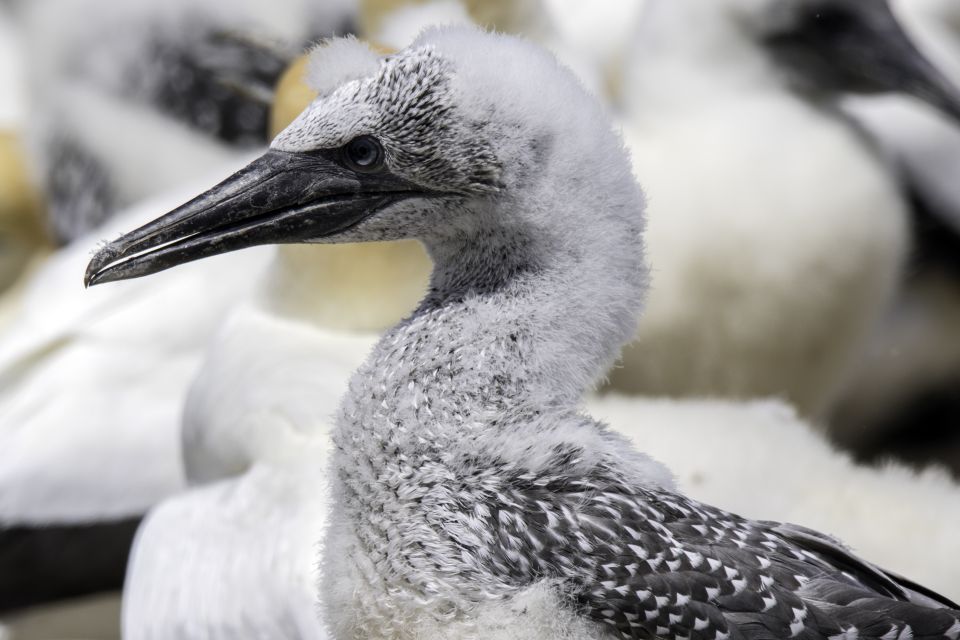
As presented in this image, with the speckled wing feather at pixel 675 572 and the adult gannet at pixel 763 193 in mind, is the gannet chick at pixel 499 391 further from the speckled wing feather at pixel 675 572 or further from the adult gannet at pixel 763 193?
the adult gannet at pixel 763 193

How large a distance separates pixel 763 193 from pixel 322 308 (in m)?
0.91

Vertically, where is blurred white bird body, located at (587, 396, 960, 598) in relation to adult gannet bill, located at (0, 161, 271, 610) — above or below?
above

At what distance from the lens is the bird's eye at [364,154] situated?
172cm

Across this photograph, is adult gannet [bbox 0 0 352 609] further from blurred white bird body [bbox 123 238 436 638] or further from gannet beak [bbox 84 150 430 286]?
gannet beak [bbox 84 150 430 286]

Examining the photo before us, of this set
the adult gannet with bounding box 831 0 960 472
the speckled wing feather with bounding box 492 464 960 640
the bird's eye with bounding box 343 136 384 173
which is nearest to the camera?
the speckled wing feather with bounding box 492 464 960 640

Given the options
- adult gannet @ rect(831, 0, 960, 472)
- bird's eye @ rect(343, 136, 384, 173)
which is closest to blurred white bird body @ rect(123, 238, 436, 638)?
bird's eye @ rect(343, 136, 384, 173)

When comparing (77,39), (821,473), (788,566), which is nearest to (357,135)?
(788,566)

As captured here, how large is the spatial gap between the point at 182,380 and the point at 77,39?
3.76 ft

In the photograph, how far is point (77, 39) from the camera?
3906 millimetres

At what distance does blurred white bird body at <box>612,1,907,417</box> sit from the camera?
2982 millimetres

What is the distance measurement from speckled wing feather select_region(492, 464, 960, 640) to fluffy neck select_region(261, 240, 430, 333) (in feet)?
3.88

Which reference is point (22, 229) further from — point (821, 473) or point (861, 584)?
point (861, 584)

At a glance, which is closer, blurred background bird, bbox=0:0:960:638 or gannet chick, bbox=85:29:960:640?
gannet chick, bbox=85:29:960:640

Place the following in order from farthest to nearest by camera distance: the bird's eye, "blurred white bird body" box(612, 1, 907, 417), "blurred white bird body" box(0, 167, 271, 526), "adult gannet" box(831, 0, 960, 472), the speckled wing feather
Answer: "adult gannet" box(831, 0, 960, 472)
"blurred white bird body" box(0, 167, 271, 526)
"blurred white bird body" box(612, 1, 907, 417)
the bird's eye
the speckled wing feather
